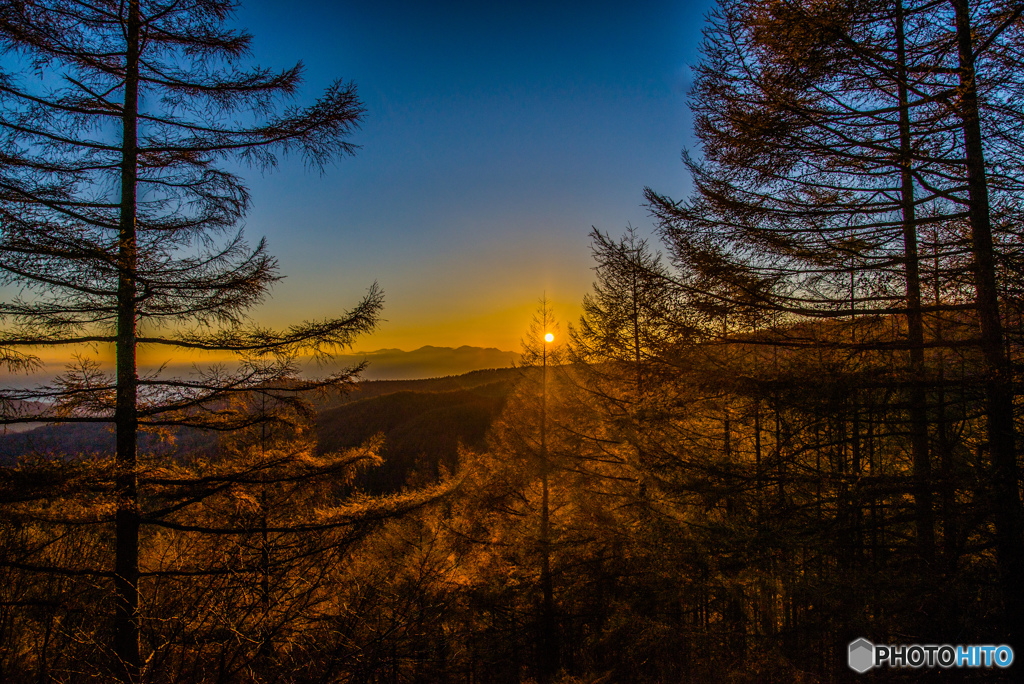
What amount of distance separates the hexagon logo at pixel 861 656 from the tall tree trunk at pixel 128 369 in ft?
25.0

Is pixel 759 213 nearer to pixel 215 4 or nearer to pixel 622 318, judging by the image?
pixel 622 318

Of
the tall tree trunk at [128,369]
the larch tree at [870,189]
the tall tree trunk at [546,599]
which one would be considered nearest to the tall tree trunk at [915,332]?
the larch tree at [870,189]

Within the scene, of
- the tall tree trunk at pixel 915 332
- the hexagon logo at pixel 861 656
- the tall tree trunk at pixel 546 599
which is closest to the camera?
the hexagon logo at pixel 861 656

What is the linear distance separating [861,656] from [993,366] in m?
3.34

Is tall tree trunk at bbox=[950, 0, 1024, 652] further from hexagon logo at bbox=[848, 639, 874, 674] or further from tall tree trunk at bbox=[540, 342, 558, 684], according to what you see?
tall tree trunk at bbox=[540, 342, 558, 684]

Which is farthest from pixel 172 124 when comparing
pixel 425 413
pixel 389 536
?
pixel 425 413

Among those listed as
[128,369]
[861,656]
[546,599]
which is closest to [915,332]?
[861,656]

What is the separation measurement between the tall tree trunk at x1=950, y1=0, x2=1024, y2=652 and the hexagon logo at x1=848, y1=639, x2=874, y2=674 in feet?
3.75

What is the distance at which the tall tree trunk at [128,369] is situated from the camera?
448 centimetres

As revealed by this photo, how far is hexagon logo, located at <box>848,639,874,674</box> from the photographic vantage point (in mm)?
4281

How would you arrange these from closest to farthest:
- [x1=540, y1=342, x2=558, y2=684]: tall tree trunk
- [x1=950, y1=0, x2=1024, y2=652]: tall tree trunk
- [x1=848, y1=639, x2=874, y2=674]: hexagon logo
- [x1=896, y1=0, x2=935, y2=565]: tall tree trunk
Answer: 1. [x1=950, y1=0, x2=1024, y2=652]: tall tree trunk
2. [x1=848, y1=639, x2=874, y2=674]: hexagon logo
3. [x1=896, y1=0, x2=935, y2=565]: tall tree trunk
4. [x1=540, y1=342, x2=558, y2=684]: tall tree trunk

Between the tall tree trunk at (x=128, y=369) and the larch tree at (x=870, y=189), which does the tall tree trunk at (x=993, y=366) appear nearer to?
the larch tree at (x=870, y=189)

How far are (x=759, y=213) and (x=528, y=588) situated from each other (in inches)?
352

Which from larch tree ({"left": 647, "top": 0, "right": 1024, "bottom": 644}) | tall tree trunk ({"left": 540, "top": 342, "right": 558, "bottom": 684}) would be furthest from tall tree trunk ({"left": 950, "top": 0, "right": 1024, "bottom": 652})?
tall tree trunk ({"left": 540, "top": 342, "right": 558, "bottom": 684})
